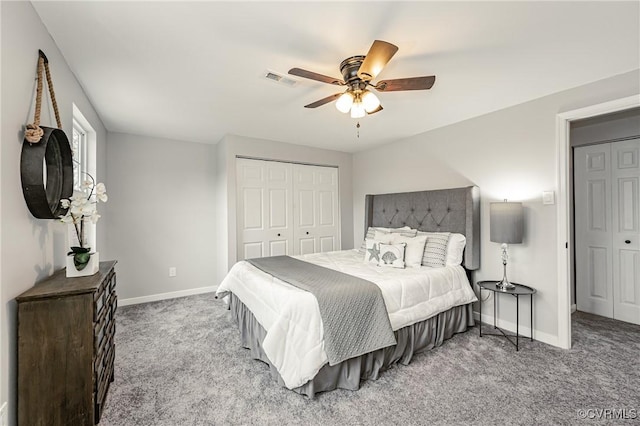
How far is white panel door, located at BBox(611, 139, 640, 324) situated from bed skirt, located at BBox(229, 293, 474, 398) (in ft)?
5.99

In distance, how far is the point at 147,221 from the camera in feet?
12.9

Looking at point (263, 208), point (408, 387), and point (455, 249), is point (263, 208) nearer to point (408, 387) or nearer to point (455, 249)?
point (455, 249)

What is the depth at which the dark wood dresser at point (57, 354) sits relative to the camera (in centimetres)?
128

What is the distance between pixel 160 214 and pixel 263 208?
149 cm

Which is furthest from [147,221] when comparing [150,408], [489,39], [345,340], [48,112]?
[489,39]

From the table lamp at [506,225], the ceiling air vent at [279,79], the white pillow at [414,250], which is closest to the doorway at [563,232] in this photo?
the table lamp at [506,225]

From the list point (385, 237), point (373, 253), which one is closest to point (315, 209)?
point (385, 237)

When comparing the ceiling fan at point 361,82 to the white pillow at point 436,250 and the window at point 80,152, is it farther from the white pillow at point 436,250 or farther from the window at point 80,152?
the window at point 80,152

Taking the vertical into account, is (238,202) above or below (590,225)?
above

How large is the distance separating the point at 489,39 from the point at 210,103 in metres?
2.43

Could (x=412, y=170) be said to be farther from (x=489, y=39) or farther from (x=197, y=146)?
(x=197, y=146)

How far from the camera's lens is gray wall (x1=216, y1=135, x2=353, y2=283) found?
3.85 m

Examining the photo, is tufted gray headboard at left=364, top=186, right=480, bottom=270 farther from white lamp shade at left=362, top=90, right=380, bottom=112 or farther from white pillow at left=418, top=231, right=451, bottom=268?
white lamp shade at left=362, top=90, right=380, bottom=112
